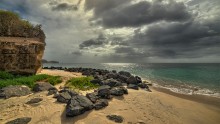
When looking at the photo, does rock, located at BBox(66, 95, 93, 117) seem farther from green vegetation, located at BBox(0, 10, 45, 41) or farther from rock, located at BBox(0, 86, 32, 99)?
green vegetation, located at BBox(0, 10, 45, 41)

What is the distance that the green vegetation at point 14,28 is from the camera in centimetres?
2267

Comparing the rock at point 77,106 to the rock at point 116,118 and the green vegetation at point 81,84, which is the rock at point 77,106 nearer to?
the rock at point 116,118

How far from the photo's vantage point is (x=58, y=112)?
902 centimetres

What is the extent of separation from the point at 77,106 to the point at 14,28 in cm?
1938

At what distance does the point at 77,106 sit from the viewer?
9.04m

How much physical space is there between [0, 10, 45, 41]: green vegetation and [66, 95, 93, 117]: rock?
1823 cm

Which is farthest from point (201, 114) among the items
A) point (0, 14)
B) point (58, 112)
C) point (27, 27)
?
point (0, 14)

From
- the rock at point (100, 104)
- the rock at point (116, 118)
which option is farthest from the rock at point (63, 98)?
the rock at point (116, 118)

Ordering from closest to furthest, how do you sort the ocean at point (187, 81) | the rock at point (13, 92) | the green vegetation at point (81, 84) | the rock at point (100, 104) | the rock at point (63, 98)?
the rock at point (100, 104)
the rock at point (63, 98)
the rock at point (13, 92)
the green vegetation at point (81, 84)
the ocean at point (187, 81)

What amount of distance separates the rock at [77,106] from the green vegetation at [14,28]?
718 inches

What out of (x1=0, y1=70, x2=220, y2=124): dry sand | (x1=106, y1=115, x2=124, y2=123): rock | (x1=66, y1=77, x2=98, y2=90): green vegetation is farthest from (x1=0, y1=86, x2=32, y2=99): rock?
(x1=106, y1=115, x2=124, y2=123): rock

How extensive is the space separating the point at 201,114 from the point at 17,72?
724 inches

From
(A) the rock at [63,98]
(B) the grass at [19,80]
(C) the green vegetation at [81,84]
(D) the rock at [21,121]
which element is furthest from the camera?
(C) the green vegetation at [81,84]

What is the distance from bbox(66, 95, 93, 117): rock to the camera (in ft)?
28.3
